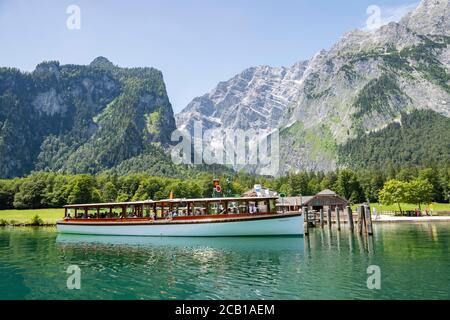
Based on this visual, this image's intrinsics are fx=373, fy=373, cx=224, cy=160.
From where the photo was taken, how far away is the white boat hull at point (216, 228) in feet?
149

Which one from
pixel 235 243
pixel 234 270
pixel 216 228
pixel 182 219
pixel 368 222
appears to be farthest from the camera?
pixel 182 219

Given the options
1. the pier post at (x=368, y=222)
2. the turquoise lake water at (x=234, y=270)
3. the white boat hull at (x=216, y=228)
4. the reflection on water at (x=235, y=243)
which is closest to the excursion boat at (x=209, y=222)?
the white boat hull at (x=216, y=228)

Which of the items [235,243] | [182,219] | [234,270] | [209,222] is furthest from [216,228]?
[234,270]

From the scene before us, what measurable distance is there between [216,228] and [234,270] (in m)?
21.5

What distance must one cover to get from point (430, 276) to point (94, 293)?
19866mm

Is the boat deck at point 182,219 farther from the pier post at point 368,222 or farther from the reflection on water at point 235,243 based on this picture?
the pier post at point 368,222

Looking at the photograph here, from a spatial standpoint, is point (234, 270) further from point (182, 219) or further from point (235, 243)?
point (182, 219)

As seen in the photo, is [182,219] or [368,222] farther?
[182,219]

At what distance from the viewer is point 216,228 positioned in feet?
156

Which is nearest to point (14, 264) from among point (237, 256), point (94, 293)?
point (94, 293)

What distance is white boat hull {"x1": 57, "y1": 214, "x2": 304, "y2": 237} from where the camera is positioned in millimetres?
45438

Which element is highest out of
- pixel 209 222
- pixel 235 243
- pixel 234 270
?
pixel 209 222

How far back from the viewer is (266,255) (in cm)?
3272
